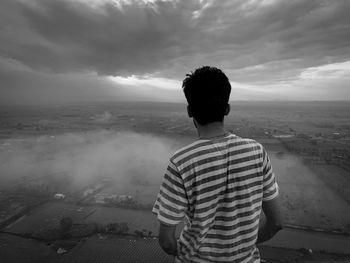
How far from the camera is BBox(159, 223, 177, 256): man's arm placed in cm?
235

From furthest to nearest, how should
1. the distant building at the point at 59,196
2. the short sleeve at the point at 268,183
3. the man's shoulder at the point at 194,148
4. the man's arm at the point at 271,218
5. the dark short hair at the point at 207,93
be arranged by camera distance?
the distant building at the point at 59,196, the man's arm at the point at 271,218, the short sleeve at the point at 268,183, the dark short hair at the point at 207,93, the man's shoulder at the point at 194,148

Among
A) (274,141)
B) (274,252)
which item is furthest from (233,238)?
(274,141)

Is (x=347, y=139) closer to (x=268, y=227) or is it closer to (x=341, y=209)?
(x=341, y=209)

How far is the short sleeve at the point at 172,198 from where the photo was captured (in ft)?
7.17

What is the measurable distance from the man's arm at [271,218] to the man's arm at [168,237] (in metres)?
0.97

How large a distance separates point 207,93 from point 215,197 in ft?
2.91

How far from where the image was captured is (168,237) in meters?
2.38

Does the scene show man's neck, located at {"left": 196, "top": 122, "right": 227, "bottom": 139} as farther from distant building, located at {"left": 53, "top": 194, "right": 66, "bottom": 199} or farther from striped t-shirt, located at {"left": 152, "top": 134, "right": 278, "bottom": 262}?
distant building, located at {"left": 53, "top": 194, "right": 66, "bottom": 199}

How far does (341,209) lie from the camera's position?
69.2 feet

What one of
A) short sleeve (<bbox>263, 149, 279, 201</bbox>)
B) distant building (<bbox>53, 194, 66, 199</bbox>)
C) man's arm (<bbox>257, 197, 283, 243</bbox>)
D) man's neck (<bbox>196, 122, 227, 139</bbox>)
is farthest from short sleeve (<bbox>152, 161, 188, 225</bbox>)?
distant building (<bbox>53, 194, 66, 199</bbox>)

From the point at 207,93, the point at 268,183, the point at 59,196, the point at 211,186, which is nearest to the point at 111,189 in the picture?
the point at 59,196

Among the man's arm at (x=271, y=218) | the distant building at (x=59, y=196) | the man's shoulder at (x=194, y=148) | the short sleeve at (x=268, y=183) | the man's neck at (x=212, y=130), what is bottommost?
the distant building at (x=59, y=196)

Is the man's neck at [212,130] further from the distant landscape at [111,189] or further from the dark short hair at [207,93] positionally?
the distant landscape at [111,189]

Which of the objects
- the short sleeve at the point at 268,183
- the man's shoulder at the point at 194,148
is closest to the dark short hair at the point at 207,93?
the man's shoulder at the point at 194,148
